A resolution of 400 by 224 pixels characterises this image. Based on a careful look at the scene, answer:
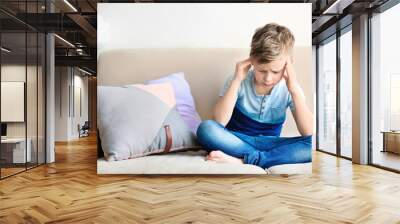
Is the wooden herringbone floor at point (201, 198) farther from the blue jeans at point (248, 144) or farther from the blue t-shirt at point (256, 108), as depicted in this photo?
the blue t-shirt at point (256, 108)

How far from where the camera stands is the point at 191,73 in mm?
6105

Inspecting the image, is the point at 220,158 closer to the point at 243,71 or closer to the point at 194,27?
the point at 243,71

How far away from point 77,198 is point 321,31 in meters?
6.38

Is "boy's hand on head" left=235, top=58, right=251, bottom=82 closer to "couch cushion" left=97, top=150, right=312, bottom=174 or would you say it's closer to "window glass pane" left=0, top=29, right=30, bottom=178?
"couch cushion" left=97, top=150, right=312, bottom=174

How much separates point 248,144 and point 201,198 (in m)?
1.70

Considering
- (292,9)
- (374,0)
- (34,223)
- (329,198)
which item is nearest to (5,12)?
(34,223)

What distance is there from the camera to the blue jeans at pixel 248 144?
601cm

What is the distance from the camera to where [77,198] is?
181 inches

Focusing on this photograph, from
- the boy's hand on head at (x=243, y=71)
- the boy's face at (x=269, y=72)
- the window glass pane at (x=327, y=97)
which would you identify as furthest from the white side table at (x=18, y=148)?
the window glass pane at (x=327, y=97)

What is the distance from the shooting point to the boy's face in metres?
5.91

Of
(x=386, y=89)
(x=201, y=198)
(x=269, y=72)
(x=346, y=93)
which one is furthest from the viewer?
(x=346, y=93)

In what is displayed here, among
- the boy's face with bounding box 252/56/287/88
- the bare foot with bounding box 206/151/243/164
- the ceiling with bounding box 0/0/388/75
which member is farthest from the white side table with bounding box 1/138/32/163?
the boy's face with bounding box 252/56/287/88

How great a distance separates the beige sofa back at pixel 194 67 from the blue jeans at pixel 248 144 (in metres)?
0.17

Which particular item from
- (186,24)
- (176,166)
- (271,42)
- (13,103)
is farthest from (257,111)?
(13,103)
